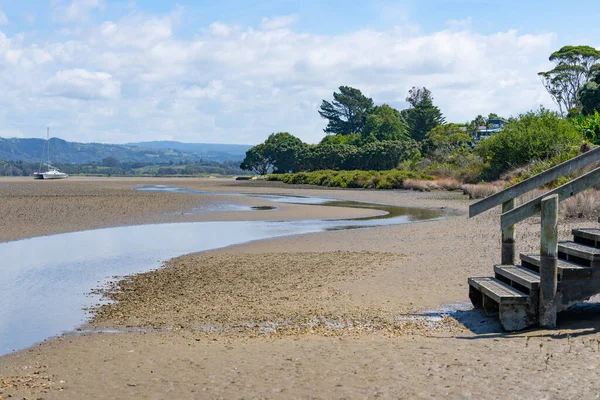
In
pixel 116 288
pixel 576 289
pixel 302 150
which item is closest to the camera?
pixel 576 289

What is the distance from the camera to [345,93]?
150 metres

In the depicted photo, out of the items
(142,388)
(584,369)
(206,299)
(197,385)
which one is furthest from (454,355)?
(206,299)

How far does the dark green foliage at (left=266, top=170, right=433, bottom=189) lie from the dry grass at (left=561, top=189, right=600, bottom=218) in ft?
131

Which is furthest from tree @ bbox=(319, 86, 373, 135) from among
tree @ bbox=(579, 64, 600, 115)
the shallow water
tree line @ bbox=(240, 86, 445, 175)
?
the shallow water

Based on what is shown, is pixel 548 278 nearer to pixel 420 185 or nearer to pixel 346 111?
pixel 420 185

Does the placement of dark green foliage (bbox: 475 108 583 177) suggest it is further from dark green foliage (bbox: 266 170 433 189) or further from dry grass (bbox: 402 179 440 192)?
dark green foliage (bbox: 266 170 433 189)

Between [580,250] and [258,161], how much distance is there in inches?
4922

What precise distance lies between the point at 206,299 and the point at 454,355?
5.62m

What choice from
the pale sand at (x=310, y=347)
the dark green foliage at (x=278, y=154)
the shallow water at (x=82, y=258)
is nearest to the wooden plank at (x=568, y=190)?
the pale sand at (x=310, y=347)

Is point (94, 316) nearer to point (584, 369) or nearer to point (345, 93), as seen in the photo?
point (584, 369)

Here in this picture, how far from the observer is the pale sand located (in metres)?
6.40

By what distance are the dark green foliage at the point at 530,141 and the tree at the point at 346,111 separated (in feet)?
323

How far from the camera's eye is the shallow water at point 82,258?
10945 millimetres

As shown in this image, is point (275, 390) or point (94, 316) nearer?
point (275, 390)
